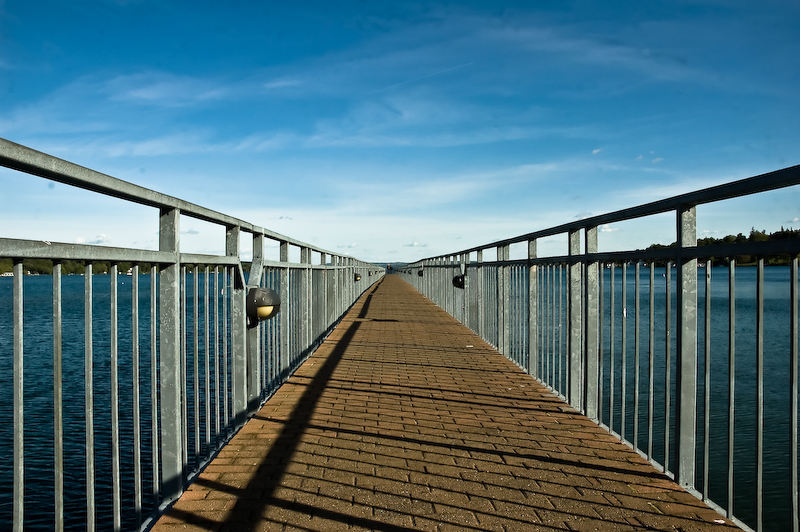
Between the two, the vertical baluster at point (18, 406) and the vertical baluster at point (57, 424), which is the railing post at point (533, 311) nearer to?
the vertical baluster at point (57, 424)

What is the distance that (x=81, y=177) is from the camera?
203 centimetres

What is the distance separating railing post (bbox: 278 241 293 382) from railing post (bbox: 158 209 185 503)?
8.81 feet

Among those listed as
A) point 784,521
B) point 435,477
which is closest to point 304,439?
point 435,477

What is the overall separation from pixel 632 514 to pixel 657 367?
12853 millimetres

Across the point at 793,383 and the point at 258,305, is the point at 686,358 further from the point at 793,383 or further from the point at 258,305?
the point at 258,305

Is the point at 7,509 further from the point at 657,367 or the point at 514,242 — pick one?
the point at 657,367

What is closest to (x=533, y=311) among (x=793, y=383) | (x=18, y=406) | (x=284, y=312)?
(x=284, y=312)

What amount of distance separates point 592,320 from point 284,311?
311cm

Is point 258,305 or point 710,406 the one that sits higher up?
point 258,305

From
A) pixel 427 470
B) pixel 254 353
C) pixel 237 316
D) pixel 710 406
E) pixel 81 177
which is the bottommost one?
pixel 710 406

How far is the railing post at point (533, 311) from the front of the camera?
5957mm

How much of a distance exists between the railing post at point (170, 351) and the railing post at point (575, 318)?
330 cm

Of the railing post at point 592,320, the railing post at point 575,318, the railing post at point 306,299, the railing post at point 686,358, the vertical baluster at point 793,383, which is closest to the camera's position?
the vertical baluster at point 793,383

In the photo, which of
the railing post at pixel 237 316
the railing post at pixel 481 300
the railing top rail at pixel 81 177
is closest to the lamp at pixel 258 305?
the railing post at pixel 237 316
